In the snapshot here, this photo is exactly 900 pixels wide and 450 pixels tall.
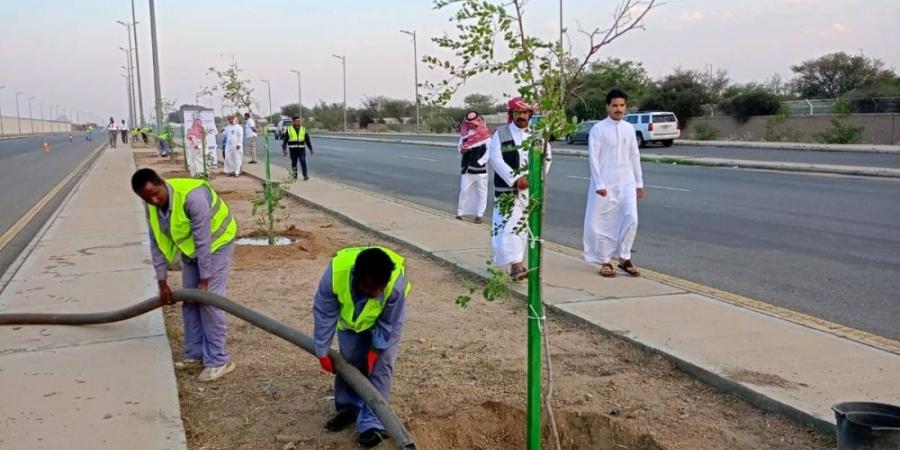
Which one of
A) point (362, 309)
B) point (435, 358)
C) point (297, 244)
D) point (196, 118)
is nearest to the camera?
point (362, 309)

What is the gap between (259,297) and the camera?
23.3 feet

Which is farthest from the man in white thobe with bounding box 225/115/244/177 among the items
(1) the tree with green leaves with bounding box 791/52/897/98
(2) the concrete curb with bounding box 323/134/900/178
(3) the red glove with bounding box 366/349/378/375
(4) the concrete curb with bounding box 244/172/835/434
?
(1) the tree with green leaves with bounding box 791/52/897/98

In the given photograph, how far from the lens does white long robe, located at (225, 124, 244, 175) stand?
67.5 feet

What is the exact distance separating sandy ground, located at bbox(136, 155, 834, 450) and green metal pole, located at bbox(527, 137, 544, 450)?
0.61m

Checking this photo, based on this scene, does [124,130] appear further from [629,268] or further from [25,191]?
[629,268]

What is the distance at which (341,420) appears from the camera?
166 inches

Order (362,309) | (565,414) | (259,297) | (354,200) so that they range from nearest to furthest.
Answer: (362,309) → (565,414) → (259,297) → (354,200)

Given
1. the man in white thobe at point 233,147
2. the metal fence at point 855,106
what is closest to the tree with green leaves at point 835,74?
the metal fence at point 855,106

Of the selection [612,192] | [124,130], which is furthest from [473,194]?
[124,130]

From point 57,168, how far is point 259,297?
24.2m

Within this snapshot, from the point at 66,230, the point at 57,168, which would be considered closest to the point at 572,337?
the point at 66,230

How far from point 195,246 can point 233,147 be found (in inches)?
673

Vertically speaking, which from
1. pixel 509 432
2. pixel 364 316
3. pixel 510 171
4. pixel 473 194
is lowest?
pixel 509 432

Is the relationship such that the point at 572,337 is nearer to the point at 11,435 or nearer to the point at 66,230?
the point at 11,435
